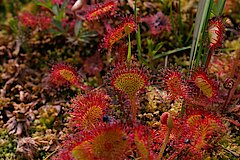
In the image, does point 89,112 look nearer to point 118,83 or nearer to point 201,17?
point 118,83

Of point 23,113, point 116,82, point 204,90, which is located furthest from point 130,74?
point 23,113

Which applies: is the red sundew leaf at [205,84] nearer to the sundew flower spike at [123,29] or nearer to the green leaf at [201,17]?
the green leaf at [201,17]

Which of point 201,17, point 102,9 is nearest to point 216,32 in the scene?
point 201,17

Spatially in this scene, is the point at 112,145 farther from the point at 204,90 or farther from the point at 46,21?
the point at 46,21

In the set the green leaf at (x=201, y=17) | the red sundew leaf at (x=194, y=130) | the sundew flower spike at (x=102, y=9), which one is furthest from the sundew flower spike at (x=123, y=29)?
the red sundew leaf at (x=194, y=130)

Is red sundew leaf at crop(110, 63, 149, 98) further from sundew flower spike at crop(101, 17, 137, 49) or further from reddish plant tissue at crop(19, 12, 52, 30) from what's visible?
reddish plant tissue at crop(19, 12, 52, 30)

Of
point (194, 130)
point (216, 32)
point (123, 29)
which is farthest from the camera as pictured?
point (123, 29)

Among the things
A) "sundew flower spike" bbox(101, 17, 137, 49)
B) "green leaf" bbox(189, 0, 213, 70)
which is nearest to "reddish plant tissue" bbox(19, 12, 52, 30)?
"sundew flower spike" bbox(101, 17, 137, 49)
